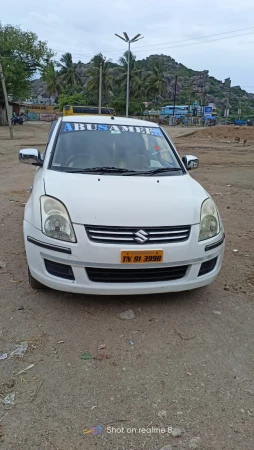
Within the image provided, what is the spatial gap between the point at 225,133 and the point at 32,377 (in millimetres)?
33487

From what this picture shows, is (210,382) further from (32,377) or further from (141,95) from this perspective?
(141,95)

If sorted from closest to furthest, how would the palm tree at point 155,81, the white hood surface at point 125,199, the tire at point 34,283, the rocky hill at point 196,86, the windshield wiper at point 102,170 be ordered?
the white hood surface at point 125,199 < the tire at point 34,283 < the windshield wiper at point 102,170 < the palm tree at point 155,81 < the rocky hill at point 196,86

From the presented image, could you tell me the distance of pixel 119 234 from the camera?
2.92 meters

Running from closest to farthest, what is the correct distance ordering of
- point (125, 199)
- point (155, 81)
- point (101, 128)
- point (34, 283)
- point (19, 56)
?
point (125, 199) → point (34, 283) → point (101, 128) → point (19, 56) → point (155, 81)

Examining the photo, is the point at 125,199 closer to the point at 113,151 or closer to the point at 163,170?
the point at 163,170

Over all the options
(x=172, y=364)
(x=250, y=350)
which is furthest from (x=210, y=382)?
(x=250, y=350)

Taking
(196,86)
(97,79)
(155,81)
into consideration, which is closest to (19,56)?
(97,79)

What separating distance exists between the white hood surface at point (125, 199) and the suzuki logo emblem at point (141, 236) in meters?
0.06

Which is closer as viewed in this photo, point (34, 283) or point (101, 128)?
point (34, 283)

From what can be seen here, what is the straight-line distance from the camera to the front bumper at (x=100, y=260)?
9.43 feet


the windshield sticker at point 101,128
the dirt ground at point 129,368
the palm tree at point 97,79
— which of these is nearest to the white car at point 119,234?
the dirt ground at point 129,368

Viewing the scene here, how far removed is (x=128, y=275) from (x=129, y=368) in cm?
72

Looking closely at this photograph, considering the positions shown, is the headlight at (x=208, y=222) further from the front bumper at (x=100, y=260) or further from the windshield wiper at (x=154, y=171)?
the windshield wiper at (x=154, y=171)

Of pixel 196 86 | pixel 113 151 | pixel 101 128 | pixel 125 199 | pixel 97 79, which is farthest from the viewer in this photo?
pixel 196 86
